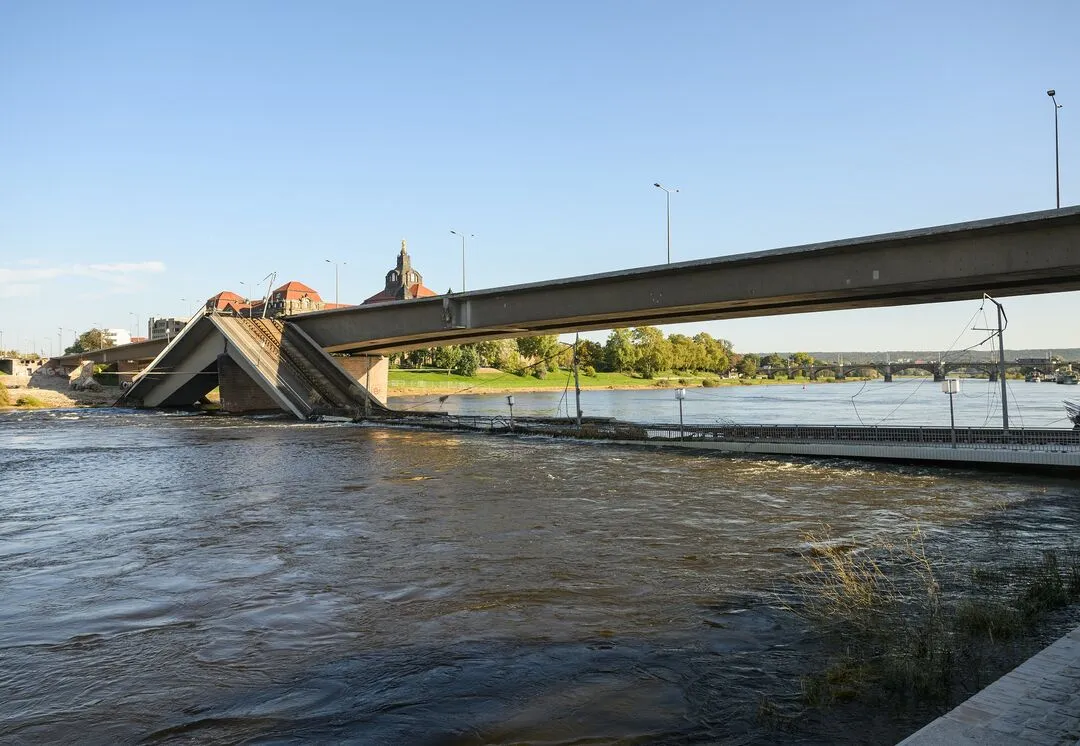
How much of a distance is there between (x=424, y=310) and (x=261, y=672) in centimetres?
4673

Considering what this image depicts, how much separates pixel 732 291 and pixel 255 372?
35.8 meters

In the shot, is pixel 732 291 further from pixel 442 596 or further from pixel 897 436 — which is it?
pixel 442 596

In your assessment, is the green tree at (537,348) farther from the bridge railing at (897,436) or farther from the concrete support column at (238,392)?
the bridge railing at (897,436)

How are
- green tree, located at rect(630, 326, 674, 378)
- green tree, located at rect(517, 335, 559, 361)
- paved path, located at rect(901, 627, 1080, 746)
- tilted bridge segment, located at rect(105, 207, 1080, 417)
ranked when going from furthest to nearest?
green tree, located at rect(630, 326, 674, 378) < green tree, located at rect(517, 335, 559, 361) < tilted bridge segment, located at rect(105, 207, 1080, 417) < paved path, located at rect(901, 627, 1080, 746)

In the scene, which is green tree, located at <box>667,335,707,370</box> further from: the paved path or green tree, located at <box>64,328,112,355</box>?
the paved path

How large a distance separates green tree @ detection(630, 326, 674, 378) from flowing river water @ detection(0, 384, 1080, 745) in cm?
14668

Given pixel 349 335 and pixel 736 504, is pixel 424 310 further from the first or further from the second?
pixel 736 504

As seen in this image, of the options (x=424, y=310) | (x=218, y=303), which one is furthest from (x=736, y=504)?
(x=218, y=303)

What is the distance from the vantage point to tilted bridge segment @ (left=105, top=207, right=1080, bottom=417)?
2889cm

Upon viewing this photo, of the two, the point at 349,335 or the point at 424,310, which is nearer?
the point at 424,310

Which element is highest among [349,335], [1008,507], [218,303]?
[218,303]

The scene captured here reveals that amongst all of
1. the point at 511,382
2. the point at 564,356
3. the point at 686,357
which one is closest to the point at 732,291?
the point at 511,382

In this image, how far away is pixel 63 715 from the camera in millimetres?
7902

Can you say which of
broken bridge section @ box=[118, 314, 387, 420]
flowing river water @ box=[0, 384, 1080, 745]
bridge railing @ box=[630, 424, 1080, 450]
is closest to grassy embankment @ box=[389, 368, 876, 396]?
broken bridge section @ box=[118, 314, 387, 420]
